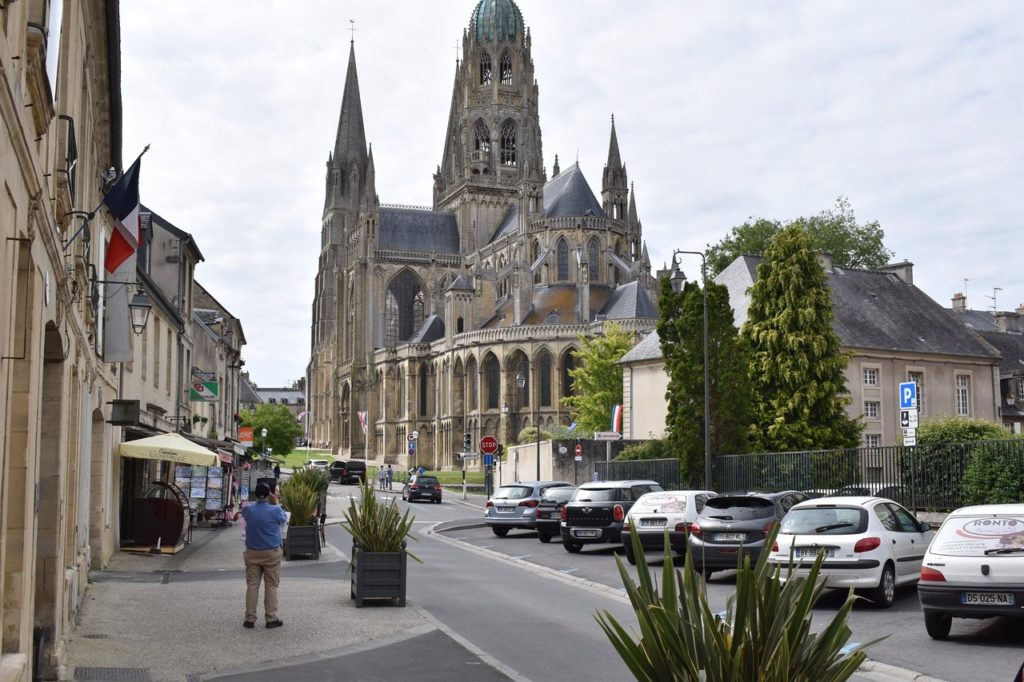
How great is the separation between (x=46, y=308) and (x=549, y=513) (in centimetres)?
1974

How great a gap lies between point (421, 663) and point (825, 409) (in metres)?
23.5

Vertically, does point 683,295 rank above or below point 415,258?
below

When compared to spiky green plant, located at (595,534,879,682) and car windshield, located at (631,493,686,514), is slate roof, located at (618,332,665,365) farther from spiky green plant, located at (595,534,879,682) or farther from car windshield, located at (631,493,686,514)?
spiky green plant, located at (595,534,879,682)

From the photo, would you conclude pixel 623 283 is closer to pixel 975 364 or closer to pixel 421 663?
pixel 975 364

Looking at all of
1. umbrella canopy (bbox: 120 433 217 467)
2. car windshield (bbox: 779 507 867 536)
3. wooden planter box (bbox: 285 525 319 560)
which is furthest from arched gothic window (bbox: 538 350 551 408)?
car windshield (bbox: 779 507 867 536)

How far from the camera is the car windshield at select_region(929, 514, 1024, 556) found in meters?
11.2

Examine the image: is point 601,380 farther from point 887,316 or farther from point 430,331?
point 430,331

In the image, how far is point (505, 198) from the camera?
346 ft

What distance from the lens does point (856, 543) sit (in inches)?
551

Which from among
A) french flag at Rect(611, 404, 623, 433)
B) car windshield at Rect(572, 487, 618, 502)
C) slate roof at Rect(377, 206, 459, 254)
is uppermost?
slate roof at Rect(377, 206, 459, 254)

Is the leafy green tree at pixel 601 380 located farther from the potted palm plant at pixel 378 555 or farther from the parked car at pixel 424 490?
the potted palm plant at pixel 378 555

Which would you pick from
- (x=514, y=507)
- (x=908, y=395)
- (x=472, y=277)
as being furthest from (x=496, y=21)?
(x=908, y=395)

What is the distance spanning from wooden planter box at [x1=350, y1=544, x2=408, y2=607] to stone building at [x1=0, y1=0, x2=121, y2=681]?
3360 mm

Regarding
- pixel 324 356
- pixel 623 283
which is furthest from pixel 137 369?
pixel 324 356
